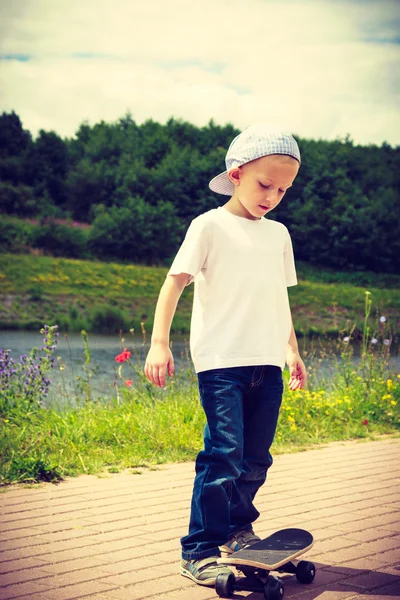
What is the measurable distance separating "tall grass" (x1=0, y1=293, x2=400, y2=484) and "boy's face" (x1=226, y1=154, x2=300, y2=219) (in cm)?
219

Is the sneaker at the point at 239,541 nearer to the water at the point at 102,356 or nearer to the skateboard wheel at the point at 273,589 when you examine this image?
the skateboard wheel at the point at 273,589

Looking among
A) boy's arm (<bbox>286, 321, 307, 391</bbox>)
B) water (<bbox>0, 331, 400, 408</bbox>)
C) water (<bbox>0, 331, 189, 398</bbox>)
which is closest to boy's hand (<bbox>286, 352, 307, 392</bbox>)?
boy's arm (<bbox>286, 321, 307, 391</bbox>)

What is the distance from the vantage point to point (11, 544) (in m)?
3.29

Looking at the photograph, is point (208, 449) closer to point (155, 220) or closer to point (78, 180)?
point (155, 220)

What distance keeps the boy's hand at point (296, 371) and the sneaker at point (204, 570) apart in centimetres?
77

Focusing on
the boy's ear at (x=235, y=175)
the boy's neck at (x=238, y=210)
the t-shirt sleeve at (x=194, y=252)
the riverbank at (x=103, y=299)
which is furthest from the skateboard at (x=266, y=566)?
the riverbank at (x=103, y=299)

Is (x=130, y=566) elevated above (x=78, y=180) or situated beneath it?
situated beneath

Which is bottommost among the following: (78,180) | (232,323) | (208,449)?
(208,449)

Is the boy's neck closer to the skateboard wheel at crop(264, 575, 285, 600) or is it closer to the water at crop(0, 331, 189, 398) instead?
the skateboard wheel at crop(264, 575, 285, 600)

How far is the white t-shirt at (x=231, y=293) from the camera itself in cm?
293

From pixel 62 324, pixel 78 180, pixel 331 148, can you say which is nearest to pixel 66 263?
pixel 62 324

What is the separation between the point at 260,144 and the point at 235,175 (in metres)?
0.16

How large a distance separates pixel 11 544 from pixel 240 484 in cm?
99

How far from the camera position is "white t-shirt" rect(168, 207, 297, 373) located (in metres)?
2.93
